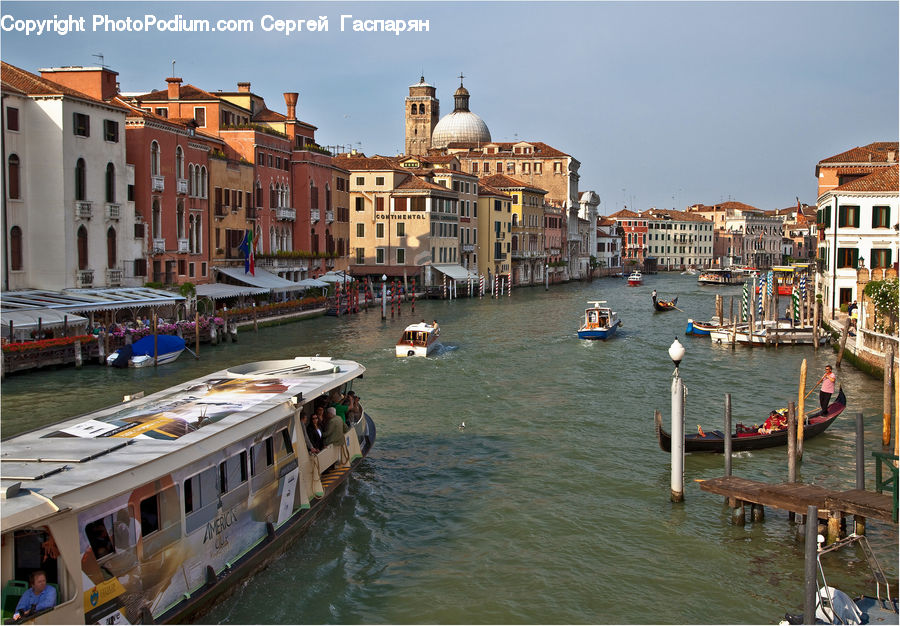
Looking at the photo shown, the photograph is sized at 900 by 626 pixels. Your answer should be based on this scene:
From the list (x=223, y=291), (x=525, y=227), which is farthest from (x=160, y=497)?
(x=525, y=227)

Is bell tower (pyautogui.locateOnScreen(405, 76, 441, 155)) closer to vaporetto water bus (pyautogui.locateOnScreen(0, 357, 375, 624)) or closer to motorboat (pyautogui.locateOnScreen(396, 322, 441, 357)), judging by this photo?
motorboat (pyautogui.locateOnScreen(396, 322, 441, 357))

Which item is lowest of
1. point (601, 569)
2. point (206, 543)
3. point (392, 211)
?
point (601, 569)

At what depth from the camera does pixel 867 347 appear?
23.1 metres

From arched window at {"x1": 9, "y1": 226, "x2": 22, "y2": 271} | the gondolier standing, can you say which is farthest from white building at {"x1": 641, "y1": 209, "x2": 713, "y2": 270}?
the gondolier standing

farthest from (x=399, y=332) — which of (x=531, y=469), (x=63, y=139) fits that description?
(x=531, y=469)

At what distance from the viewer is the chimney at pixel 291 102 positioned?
138 feet

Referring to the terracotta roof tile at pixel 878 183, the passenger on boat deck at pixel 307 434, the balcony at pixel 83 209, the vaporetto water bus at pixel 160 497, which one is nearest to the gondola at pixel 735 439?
the passenger on boat deck at pixel 307 434

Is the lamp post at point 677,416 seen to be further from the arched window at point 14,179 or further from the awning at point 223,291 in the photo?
the awning at point 223,291

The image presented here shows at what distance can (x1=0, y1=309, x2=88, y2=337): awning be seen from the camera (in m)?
21.8

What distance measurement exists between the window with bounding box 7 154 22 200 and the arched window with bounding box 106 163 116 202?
3.01m

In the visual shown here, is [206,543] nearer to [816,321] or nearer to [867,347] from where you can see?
[867,347]

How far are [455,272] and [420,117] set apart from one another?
135ft

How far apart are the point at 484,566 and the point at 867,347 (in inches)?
645

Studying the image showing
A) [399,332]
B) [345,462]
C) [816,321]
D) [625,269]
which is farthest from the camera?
[625,269]
